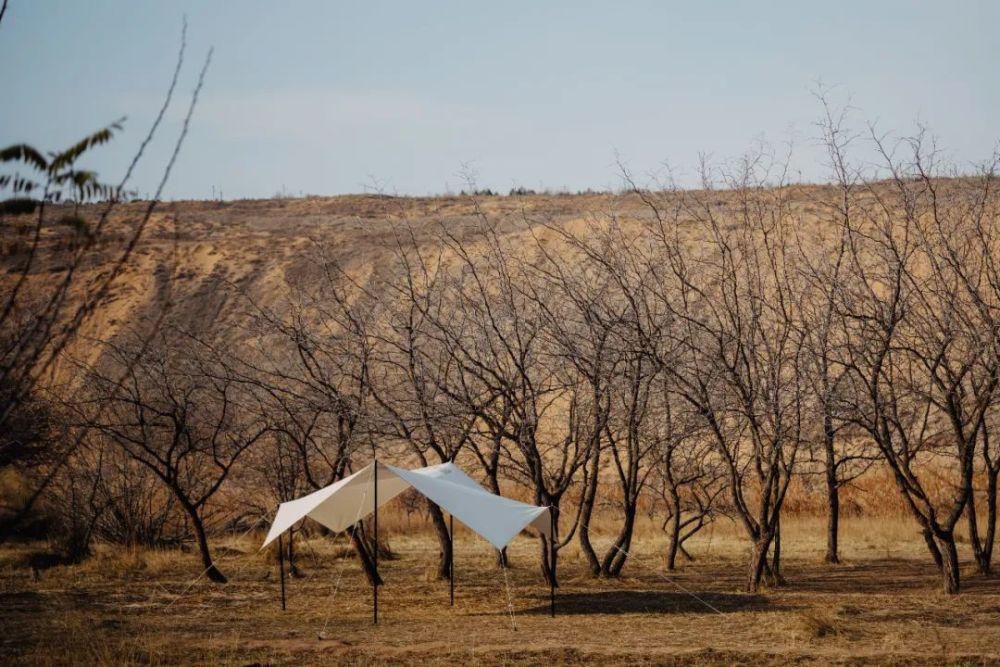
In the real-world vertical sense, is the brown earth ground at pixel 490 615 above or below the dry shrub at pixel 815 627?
below

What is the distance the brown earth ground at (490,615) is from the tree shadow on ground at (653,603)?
4 centimetres

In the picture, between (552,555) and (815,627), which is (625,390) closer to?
(552,555)

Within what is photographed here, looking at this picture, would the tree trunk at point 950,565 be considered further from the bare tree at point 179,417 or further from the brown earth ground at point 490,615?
the bare tree at point 179,417

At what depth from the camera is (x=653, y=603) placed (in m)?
15.3

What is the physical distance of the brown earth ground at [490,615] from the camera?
1138 centimetres

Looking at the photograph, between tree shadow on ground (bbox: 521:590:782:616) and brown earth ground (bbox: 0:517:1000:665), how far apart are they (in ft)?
0.13

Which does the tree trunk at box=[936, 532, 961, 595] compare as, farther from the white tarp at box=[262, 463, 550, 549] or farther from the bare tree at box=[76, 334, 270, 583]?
the bare tree at box=[76, 334, 270, 583]

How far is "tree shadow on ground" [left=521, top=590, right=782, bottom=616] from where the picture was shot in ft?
47.9

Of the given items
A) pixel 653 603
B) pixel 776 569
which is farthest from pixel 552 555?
pixel 776 569

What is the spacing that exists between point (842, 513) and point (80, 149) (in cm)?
2604

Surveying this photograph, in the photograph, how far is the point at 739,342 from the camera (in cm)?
1488

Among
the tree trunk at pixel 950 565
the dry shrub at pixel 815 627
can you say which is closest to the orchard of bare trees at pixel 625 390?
the tree trunk at pixel 950 565

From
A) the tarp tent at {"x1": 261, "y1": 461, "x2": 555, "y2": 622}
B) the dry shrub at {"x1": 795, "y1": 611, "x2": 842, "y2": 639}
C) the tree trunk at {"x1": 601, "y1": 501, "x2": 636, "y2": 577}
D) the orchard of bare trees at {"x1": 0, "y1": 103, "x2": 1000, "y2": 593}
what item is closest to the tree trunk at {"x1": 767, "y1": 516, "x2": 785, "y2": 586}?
the orchard of bare trees at {"x1": 0, "y1": 103, "x2": 1000, "y2": 593}

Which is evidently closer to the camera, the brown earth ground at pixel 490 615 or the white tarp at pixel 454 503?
the brown earth ground at pixel 490 615
